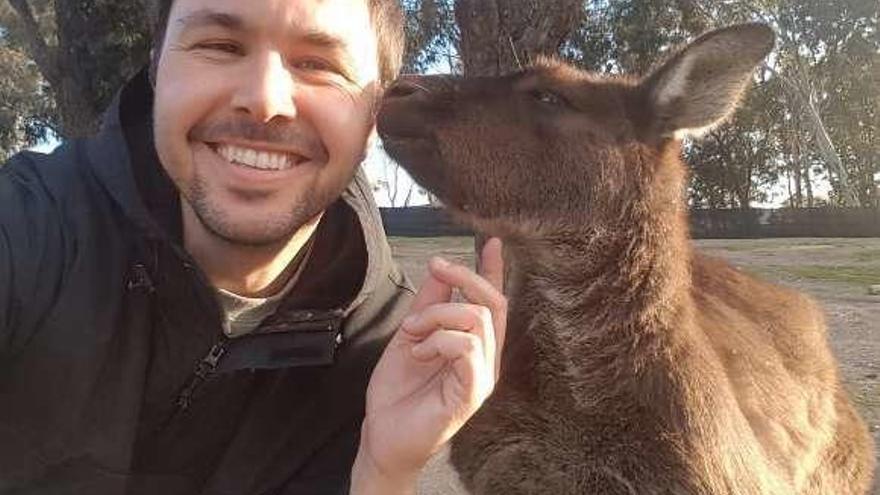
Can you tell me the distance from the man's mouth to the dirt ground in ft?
4.16

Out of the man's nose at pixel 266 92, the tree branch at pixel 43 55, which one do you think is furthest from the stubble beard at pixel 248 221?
the tree branch at pixel 43 55

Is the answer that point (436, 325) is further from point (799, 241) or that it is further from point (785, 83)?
point (785, 83)

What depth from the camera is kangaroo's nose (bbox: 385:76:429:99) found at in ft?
9.17

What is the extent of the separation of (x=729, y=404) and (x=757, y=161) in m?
Answer: 36.4

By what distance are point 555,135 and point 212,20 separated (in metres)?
1.04

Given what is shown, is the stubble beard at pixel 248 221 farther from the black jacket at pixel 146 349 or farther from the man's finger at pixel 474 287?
the man's finger at pixel 474 287

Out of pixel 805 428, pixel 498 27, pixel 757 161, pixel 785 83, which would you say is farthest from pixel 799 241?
pixel 805 428

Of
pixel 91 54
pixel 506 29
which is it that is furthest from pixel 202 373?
pixel 91 54

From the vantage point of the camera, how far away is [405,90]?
281 centimetres

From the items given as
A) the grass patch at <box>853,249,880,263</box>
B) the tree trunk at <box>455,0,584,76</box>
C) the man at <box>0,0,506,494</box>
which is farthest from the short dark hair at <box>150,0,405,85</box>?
the grass patch at <box>853,249,880,263</box>

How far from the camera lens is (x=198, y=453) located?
8.64ft

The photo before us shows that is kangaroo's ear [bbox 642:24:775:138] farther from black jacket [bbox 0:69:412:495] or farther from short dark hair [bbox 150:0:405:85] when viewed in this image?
black jacket [bbox 0:69:412:495]

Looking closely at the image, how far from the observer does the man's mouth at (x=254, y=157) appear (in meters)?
2.47

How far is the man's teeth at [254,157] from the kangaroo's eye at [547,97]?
87cm
